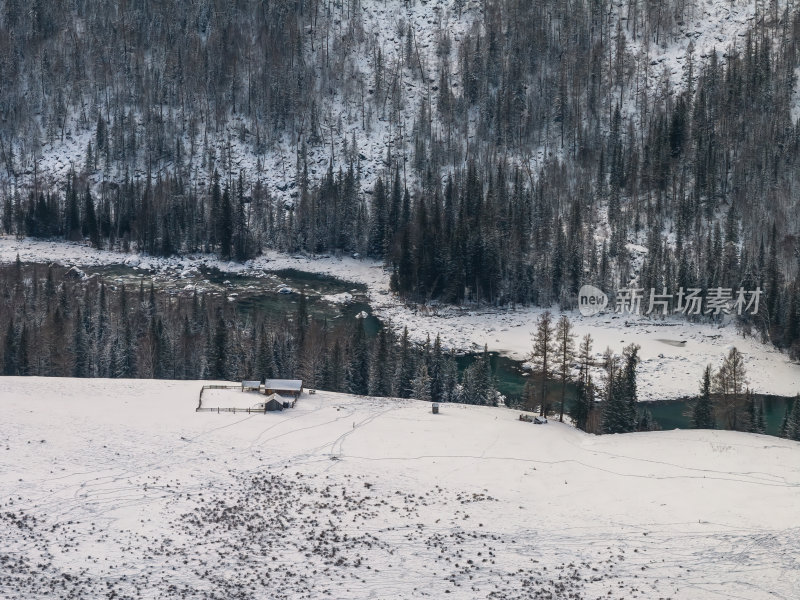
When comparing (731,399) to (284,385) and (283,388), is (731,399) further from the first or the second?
(283,388)

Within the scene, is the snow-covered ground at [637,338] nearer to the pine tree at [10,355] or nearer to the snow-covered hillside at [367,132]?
the pine tree at [10,355]

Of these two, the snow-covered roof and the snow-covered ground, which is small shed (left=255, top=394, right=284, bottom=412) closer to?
the snow-covered roof

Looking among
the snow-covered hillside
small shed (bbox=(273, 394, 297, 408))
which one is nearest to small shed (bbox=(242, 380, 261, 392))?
small shed (bbox=(273, 394, 297, 408))

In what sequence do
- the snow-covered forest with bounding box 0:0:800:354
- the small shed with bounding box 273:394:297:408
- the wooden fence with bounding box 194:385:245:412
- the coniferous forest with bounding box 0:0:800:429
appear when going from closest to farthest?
the wooden fence with bounding box 194:385:245:412, the small shed with bounding box 273:394:297:408, the coniferous forest with bounding box 0:0:800:429, the snow-covered forest with bounding box 0:0:800:354

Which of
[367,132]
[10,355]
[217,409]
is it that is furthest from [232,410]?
[367,132]

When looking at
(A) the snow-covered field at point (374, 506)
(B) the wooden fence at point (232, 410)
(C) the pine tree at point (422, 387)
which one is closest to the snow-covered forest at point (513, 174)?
(C) the pine tree at point (422, 387)

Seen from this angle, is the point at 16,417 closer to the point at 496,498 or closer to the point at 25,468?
the point at 25,468

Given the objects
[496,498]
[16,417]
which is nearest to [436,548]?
[496,498]
